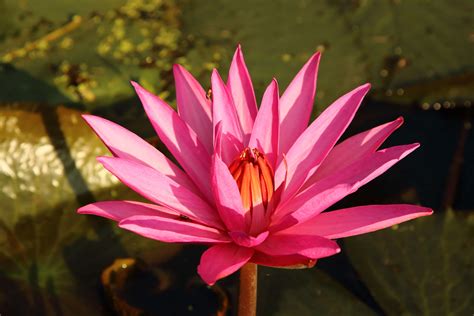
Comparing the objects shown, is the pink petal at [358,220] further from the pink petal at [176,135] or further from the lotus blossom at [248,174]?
the pink petal at [176,135]

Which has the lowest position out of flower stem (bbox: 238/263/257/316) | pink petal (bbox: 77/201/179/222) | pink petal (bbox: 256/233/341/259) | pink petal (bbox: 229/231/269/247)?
flower stem (bbox: 238/263/257/316)

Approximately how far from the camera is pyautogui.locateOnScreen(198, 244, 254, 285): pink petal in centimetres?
109

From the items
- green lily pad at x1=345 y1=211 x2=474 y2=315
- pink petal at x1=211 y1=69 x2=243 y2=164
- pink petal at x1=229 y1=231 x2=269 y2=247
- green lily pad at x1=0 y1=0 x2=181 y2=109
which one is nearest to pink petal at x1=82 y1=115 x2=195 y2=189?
pink petal at x1=211 y1=69 x2=243 y2=164

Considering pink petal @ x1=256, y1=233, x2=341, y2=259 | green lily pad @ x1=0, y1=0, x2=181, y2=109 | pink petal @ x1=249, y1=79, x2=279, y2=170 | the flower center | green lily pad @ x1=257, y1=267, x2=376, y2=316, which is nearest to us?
pink petal @ x1=256, y1=233, x2=341, y2=259

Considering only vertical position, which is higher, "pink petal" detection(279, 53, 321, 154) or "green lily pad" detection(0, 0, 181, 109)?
"green lily pad" detection(0, 0, 181, 109)

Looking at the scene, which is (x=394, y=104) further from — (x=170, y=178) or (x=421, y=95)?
(x=170, y=178)

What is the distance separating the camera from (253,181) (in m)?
1.19

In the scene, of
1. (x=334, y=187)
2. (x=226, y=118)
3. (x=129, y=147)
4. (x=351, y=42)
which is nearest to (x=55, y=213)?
(x=129, y=147)

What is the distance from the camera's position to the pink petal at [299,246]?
108 centimetres

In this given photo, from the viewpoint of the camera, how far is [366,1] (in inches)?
93.8

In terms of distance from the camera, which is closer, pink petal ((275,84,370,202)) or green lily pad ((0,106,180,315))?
pink petal ((275,84,370,202))

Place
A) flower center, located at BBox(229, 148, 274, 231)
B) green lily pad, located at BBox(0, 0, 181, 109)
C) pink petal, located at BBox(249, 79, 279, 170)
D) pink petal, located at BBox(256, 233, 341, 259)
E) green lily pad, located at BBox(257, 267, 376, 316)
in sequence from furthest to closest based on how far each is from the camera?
green lily pad, located at BBox(0, 0, 181, 109)
green lily pad, located at BBox(257, 267, 376, 316)
pink petal, located at BBox(249, 79, 279, 170)
flower center, located at BBox(229, 148, 274, 231)
pink petal, located at BBox(256, 233, 341, 259)

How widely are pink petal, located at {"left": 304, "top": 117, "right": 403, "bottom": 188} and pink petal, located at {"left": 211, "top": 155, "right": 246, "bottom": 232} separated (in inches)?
7.3

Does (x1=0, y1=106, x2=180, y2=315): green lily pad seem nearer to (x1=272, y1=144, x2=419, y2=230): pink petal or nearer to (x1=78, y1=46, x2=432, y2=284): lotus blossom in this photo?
(x1=78, y1=46, x2=432, y2=284): lotus blossom
